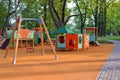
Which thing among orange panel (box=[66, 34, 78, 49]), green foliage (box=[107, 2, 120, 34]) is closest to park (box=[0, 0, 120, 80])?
orange panel (box=[66, 34, 78, 49])

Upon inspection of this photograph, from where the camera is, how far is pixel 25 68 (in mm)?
11562

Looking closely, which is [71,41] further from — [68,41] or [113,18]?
[113,18]

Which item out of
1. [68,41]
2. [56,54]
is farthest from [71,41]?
[56,54]

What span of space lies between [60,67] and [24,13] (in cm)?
5022

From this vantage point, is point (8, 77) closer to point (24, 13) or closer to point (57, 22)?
point (57, 22)

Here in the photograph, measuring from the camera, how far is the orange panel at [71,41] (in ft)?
70.3

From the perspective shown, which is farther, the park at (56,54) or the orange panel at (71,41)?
the orange panel at (71,41)

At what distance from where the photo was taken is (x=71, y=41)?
2159 centimetres

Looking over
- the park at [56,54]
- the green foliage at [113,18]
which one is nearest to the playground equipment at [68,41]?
the park at [56,54]

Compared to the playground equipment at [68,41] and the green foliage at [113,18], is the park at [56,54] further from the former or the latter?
the green foliage at [113,18]

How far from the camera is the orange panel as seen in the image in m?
21.4

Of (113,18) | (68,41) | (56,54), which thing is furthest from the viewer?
(113,18)

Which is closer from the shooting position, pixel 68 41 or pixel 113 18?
pixel 68 41

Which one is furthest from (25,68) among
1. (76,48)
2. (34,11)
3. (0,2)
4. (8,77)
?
(0,2)
